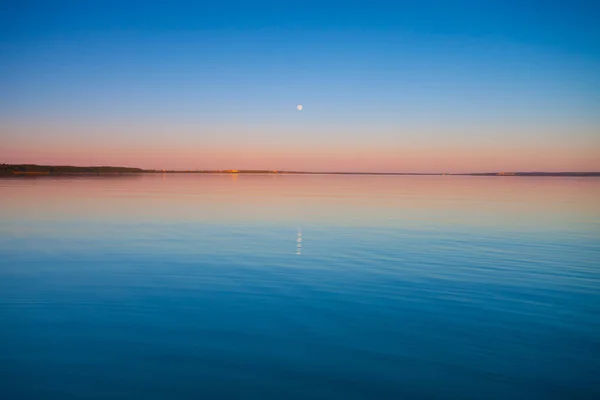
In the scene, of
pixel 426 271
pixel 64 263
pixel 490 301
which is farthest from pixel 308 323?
pixel 64 263

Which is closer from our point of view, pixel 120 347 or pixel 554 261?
pixel 120 347

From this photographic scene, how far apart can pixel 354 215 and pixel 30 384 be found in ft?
94.0

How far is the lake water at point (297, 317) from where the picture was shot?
7.57m

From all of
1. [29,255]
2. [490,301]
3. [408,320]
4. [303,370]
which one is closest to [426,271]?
[490,301]

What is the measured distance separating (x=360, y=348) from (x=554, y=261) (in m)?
12.4

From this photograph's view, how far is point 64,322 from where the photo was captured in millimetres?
10219

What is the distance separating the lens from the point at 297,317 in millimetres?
10773

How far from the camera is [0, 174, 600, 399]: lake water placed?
24.8 ft

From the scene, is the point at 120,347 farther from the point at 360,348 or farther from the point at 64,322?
the point at 360,348

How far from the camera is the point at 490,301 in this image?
12242 millimetres

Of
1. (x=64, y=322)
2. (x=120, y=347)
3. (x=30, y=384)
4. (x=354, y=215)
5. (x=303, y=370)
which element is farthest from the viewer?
(x=354, y=215)

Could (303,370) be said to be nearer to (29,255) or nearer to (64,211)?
(29,255)

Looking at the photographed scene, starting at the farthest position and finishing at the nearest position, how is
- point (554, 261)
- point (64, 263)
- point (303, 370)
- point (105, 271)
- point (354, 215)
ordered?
point (354, 215)
point (554, 261)
point (64, 263)
point (105, 271)
point (303, 370)

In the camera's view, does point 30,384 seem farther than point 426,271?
No
